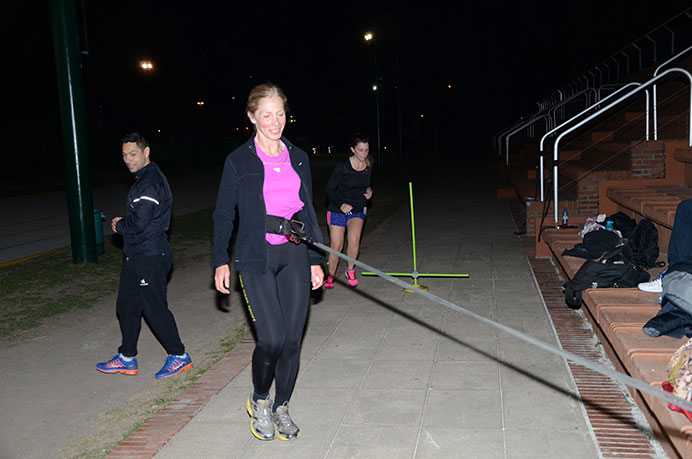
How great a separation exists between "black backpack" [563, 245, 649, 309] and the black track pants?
370 cm

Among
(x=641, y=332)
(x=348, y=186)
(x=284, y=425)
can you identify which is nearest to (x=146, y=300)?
(x=284, y=425)

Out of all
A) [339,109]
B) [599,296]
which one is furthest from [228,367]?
[339,109]

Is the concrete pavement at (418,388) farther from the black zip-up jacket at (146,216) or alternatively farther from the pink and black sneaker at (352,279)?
the black zip-up jacket at (146,216)

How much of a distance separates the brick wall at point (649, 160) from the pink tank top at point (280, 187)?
7044 millimetres

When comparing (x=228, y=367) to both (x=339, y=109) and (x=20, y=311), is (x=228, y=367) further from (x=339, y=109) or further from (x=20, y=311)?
(x=339, y=109)

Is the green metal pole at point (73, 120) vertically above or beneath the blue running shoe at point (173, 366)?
above

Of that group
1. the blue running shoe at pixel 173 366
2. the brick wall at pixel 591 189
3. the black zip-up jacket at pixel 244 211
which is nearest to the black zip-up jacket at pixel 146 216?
the blue running shoe at pixel 173 366

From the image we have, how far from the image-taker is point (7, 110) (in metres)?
45.9

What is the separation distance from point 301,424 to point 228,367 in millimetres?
1458

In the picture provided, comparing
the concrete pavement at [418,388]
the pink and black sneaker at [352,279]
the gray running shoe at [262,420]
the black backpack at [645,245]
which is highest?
the black backpack at [645,245]

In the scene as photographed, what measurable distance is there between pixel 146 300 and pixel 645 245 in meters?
4.85

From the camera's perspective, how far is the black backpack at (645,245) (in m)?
6.35

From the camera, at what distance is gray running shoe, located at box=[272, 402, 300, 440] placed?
4.19 metres

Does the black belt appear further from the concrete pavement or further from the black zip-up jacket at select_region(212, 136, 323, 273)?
the concrete pavement
